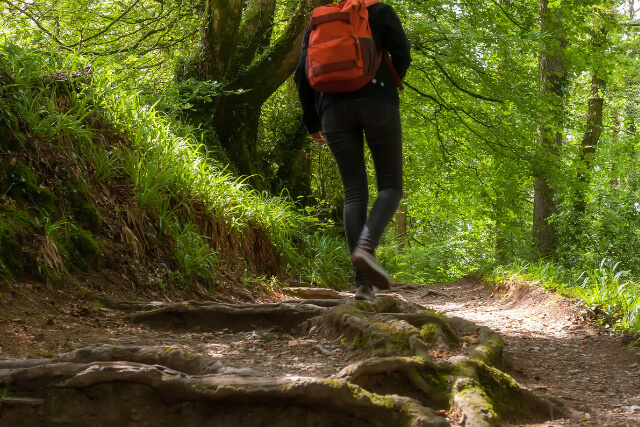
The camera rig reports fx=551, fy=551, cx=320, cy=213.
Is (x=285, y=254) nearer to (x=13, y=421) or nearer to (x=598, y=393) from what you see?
(x=598, y=393)

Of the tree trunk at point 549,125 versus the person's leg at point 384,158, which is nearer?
the person's leg at point 384,158

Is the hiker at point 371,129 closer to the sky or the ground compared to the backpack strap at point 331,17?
closer to the ground

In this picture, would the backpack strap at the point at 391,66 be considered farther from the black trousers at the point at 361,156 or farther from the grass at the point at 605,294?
the grass at the point at 605,294

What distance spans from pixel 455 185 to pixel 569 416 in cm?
1007

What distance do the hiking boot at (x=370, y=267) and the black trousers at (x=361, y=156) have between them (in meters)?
0.09

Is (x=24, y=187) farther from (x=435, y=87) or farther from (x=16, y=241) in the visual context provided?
(x=435, y=87)

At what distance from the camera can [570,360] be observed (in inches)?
153

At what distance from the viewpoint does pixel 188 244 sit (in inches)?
200

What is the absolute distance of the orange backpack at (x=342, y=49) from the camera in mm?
3558

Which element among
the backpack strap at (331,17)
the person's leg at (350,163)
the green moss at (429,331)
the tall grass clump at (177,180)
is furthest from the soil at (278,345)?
the backpack strap at (331,17)

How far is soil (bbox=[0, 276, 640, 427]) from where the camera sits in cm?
277

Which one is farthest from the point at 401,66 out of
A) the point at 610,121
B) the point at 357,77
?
the point at 610,121

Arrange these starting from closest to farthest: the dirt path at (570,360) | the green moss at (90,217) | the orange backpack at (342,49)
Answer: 1. the dirt path at (570,360)
2. the orange backpack at (342,49)
3. the green moss at (90,217)

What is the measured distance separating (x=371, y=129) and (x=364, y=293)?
1.16 m
